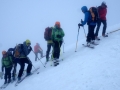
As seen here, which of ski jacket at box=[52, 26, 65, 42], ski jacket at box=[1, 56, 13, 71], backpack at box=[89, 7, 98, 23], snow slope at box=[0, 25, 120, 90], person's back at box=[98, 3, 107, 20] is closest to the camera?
snow slope at box=[0, 25, 120, 90]

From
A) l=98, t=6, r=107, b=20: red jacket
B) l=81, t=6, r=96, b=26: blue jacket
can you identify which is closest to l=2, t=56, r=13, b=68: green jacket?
l=81, t=6, r=96, b=26: blue jacket

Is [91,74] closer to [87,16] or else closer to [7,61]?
[87,16]

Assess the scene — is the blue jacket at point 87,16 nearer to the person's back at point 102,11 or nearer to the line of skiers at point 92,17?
the line of skiers at point 92,17

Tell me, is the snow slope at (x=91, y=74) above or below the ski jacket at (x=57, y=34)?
below

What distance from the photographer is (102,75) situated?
25.5 feet

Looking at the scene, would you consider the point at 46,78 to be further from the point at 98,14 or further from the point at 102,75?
the point at 98,14

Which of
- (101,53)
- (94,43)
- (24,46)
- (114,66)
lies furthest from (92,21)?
(24,46)

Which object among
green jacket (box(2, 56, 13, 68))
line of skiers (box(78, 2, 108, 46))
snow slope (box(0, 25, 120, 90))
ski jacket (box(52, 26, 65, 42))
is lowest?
green jacket (box(2, 56, 13, 68))

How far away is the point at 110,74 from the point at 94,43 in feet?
15.4

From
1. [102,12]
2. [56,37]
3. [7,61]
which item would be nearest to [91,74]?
[56,37]

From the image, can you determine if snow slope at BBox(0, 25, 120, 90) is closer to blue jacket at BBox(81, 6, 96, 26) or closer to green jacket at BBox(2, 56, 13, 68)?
blue jacket at BBox(81, 6, 96, 26)

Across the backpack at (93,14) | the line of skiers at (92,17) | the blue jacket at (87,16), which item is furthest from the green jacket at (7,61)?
the backpack at (93,14)

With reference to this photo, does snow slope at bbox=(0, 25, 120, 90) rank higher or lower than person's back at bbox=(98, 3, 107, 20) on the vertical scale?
lower

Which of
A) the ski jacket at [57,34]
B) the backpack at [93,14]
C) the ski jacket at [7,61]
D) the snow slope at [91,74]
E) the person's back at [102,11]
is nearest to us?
the snow slope at [91,74]
